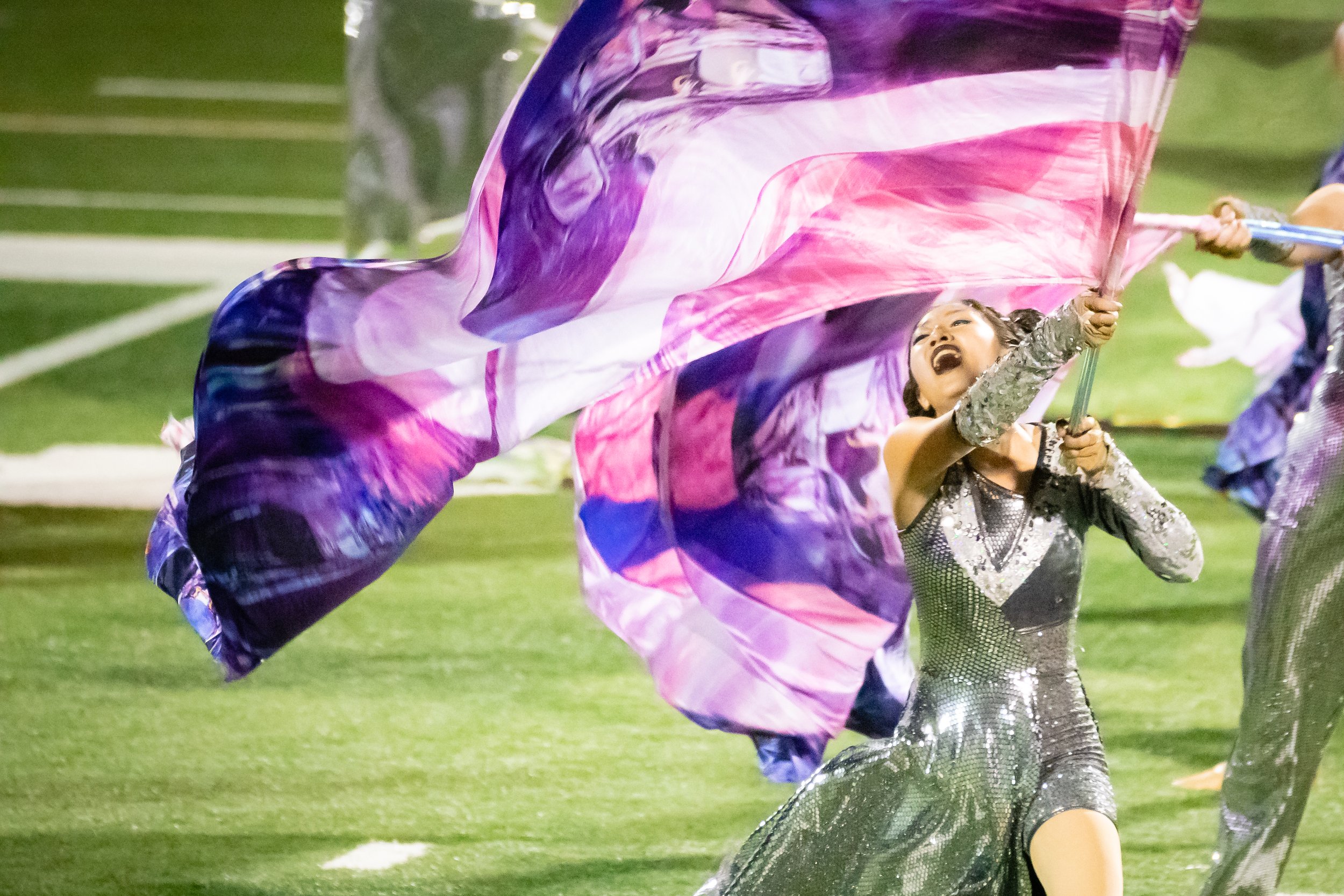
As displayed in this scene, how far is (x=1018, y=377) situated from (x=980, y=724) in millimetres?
682

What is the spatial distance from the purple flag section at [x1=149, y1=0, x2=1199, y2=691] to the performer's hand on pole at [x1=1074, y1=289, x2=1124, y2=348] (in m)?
0.34

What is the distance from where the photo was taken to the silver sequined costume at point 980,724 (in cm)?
326

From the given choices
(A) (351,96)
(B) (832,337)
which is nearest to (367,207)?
(A) (351,96)

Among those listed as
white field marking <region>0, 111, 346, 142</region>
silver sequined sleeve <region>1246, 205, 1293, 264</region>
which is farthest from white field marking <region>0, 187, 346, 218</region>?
silver sequined sleeve <region>1246, 205, 1293, 264</region>

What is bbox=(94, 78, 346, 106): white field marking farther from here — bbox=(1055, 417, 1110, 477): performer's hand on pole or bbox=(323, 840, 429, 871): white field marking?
bbox=(1055, 417, 1110, 477): performer's hand on pole

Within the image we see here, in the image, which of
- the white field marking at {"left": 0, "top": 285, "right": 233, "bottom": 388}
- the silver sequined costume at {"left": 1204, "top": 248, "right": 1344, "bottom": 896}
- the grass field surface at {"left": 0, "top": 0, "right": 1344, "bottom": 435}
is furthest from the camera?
the white field marking at {"left": 0, "top": 285, "right": 233, "bottom": 388}

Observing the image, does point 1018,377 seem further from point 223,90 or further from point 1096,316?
point 223,90

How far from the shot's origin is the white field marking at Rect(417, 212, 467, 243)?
6.91 metres

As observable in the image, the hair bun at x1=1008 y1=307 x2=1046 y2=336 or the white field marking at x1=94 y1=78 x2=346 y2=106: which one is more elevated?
the hair bun at x1=1008 y1=307 x2=1046 y2=336

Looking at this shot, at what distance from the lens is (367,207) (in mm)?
8242

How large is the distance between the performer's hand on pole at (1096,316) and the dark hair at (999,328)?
365 mm

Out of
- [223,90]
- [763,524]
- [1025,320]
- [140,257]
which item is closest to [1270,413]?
[763,524]

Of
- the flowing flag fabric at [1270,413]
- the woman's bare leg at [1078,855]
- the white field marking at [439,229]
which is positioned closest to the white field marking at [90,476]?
the white field marking at [439,229]

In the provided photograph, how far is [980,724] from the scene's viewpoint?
3.31m
